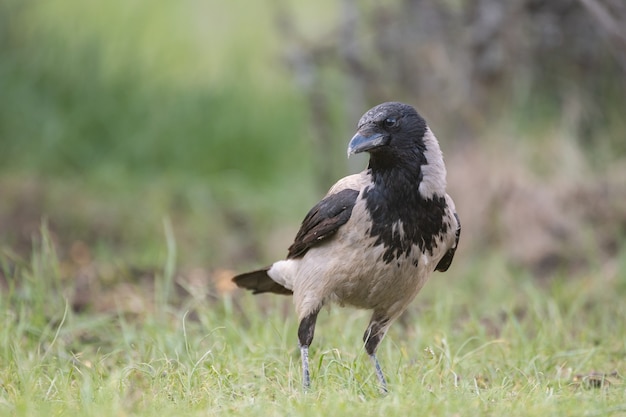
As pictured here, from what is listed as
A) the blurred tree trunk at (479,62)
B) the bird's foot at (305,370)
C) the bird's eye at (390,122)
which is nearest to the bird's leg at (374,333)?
the bird's foot at (305,370)

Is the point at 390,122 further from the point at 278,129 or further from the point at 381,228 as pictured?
the point at 278,129

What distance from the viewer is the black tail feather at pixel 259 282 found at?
5656 millimetres

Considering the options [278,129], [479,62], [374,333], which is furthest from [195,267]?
[374,333]

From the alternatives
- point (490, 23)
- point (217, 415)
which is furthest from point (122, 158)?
point (217, 415)

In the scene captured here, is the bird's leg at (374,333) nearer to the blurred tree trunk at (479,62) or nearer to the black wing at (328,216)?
the black wing at (328,216)

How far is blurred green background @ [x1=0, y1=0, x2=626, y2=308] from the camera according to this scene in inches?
322

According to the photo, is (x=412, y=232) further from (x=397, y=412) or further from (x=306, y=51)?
(x=306, y=51)

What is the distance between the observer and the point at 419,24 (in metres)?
9.11

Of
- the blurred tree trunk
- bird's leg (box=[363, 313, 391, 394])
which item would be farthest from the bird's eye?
the blurred tree trunk

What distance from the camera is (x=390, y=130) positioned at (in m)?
4.91

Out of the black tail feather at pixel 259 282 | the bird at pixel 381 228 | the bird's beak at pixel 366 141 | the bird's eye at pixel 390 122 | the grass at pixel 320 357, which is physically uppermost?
the bird's eye at pixel 390 122

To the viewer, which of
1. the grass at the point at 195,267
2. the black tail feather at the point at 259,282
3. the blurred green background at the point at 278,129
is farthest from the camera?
the blurred green background at the point at 278,129

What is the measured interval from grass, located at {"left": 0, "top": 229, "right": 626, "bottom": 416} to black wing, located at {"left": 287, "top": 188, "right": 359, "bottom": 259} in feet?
1.83

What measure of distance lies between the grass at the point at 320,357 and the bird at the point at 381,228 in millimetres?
285
